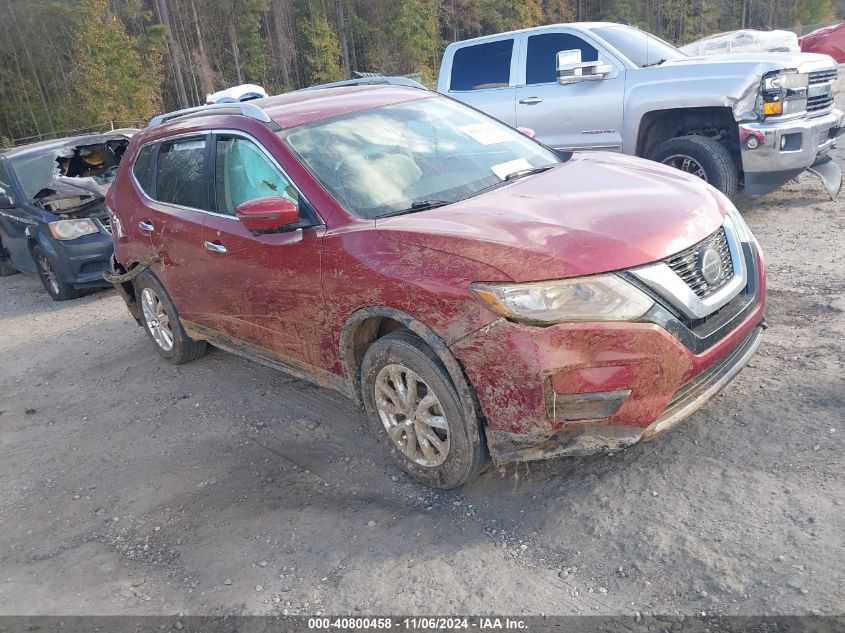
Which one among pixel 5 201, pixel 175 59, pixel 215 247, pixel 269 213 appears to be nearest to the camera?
pixel 269 213

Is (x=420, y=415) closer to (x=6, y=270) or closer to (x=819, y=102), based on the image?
(x=819, y=102)

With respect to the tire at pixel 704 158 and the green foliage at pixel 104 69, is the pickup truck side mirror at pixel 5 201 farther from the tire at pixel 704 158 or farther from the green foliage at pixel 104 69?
the green foliage at pixel 104 69

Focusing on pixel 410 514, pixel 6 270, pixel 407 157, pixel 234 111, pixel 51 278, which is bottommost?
pixel 6 270

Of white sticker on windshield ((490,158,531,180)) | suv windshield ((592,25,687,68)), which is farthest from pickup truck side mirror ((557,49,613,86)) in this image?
white sticker on windshield ((490,158,531,180))

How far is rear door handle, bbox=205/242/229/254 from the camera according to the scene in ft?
13.7

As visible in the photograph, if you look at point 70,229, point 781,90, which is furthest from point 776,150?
point 70,229

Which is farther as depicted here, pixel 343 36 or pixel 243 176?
pixel 343 36

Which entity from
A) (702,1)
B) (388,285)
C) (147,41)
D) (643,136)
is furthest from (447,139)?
(702,1)

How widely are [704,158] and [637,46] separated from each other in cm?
183

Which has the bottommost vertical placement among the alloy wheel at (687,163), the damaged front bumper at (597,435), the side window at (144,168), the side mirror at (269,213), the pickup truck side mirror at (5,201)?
the pickup truck side mirror at (5,201)

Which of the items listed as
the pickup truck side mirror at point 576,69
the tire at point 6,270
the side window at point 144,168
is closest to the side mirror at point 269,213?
the side window at point 144,168

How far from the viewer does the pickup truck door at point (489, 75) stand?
27.3 ft

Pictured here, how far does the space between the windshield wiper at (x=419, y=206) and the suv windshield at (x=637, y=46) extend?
16.3 feet

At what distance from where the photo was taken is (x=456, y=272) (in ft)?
9.55
